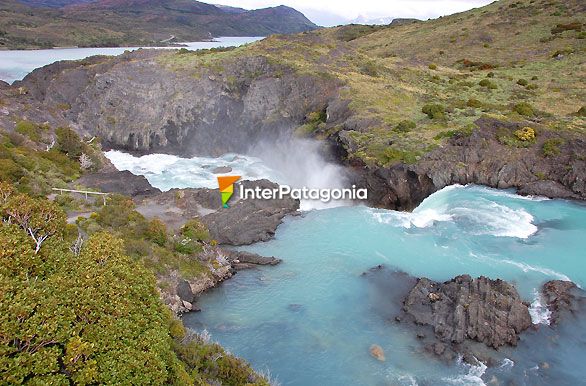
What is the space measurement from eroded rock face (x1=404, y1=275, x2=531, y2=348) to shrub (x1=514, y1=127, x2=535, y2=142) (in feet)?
94.8

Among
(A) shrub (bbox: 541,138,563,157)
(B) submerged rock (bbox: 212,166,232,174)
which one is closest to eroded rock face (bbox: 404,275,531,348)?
(A) shrub (bbox: 541,138,563,157)

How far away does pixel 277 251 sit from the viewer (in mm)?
41594

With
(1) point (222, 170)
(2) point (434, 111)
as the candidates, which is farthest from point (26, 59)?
(2) point (434, 111)

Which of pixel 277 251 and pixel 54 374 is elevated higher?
pixel 54 374

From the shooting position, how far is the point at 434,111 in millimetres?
63531

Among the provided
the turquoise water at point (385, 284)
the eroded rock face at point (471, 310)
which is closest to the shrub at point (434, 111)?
the turquoise water at point (385, 284)

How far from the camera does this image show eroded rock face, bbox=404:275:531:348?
29188 millimetres

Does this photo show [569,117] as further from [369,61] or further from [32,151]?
[32,151]

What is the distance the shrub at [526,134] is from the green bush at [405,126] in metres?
12.1

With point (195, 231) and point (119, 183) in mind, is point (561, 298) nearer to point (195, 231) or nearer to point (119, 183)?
point (195, 231)

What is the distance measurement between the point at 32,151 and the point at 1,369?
43793mm

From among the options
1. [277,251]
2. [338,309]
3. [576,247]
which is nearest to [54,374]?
[338,309]

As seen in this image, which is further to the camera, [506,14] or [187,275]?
[506,14]

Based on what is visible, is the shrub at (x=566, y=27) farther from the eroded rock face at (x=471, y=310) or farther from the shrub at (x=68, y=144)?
the shrub at (x=68, y=144)
